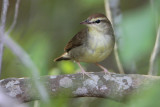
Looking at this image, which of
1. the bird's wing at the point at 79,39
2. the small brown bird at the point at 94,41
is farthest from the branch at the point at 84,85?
the bird's wing at the point at 79,39

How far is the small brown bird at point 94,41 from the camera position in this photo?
4473mm

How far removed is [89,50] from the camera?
4488 mm

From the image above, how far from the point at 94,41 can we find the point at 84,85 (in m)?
1.07

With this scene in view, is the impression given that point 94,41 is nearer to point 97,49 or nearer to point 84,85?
point 97,49

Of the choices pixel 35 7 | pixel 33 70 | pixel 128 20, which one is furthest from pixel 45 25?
pixel 128 20

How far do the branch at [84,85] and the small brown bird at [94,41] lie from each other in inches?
30.5

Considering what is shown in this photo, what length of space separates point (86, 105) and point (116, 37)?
3.70ft

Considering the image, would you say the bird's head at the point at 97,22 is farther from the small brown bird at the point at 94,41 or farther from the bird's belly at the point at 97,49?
the bird's belly at the point at 97,49

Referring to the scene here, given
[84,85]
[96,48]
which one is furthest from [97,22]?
[84,85]

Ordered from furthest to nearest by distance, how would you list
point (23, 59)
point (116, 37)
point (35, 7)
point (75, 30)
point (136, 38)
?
1. point (75, 30)
2. point (35, 7)
3. point (116, 37)
4. point (23, 59)
5. point (136, 38)

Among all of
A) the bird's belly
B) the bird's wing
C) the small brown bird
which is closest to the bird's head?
the small brown bird

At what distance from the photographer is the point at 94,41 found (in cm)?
451

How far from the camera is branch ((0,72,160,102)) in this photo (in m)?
3.43

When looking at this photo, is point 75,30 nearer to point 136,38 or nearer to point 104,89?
point 104,89
